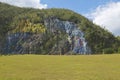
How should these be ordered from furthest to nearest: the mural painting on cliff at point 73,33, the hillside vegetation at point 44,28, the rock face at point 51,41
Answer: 1. the hillside vegetation at point 44,28
2. the rock face at point 51,41
3. the mural painting on cliff at point 73,33

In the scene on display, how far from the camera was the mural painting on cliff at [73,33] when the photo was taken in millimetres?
126500

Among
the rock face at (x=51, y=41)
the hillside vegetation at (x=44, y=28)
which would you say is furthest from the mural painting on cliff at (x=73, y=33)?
the hillside vegetation at (x=44, y=28)

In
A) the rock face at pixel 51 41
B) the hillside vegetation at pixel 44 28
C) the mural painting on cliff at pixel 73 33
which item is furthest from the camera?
the hillside vegetation at pixel 44 28

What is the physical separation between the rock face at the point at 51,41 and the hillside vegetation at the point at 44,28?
1.26 feet

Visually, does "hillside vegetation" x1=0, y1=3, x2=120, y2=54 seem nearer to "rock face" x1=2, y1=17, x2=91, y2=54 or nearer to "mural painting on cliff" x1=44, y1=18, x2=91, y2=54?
"rock face" x1=2, y1=17, x2=91, y2=54

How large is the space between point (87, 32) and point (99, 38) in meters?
6.71

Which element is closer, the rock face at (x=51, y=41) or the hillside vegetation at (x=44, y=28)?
the rock face at (x=51, y=41)

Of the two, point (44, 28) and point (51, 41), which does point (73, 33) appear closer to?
point (51, 41)

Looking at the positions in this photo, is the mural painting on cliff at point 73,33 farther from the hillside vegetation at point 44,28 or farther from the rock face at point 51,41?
the hillside vegetation at point 44,28

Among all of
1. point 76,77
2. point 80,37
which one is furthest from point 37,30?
point 76,77

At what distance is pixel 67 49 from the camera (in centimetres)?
12756

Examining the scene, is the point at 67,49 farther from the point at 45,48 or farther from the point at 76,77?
the point at 76,77

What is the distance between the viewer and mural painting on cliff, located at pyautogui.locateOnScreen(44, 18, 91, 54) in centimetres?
12650

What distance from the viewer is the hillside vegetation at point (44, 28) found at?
132 m
